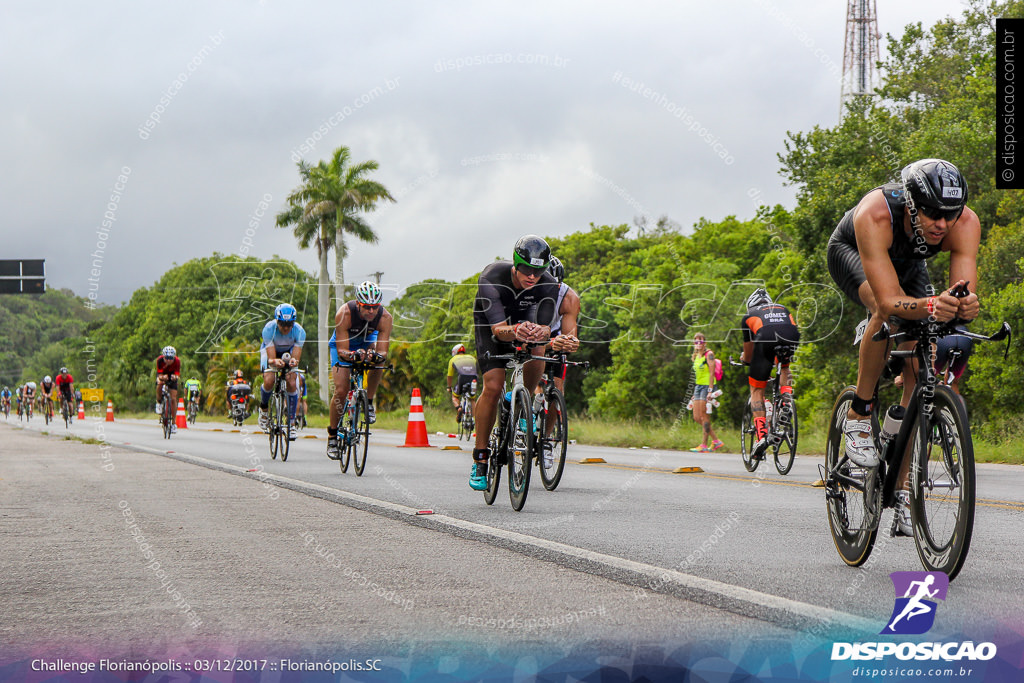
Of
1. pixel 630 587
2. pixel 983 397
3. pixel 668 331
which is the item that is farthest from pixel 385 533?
pixel 668 331

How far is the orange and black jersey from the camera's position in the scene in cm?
1166

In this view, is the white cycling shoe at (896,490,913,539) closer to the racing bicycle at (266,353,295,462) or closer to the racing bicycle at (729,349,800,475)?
the racing bicycle at (729,349,800,475)

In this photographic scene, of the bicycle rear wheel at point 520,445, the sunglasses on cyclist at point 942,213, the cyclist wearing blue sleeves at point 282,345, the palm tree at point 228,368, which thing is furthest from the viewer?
the palm tree at point 228,368

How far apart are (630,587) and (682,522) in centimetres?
240

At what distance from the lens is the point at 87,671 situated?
11.3 feet

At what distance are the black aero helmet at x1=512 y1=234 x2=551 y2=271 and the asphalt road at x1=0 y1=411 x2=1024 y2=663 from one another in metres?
1.81

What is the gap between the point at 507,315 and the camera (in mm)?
8336

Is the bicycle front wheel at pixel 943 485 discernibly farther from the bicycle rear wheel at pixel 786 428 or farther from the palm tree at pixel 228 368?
the palm tree at pixel 228 368

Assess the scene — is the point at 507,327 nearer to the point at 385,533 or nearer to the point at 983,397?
the point at 385,533

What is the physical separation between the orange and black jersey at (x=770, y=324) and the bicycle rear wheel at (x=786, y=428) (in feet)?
2.20

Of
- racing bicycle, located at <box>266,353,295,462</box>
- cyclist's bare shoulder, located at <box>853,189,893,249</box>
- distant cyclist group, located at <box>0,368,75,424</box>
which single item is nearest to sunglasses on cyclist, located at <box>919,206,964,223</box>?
cyclist's bare shoulder, located at <box>853,189,893,249</box>

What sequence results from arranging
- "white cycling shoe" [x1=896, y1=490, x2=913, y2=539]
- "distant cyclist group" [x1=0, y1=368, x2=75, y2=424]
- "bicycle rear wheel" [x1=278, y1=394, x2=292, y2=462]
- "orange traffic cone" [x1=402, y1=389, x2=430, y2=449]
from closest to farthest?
"white cycling shoe" [x1=896, y1=490, x2=913, y2=539] → "bicycle rear wheel" [x1=278, y1=394, x2=292, y2=462] → "orange traffic cone" [x1=402, y1=389, x2=430, y2=449] → "distant cyclist group" [x1=0, y1=368, x2=75, y2=424]

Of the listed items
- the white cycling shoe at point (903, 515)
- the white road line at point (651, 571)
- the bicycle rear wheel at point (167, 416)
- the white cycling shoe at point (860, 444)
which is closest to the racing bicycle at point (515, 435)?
the white road line at point (651, 571)

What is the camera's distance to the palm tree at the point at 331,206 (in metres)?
47.8
